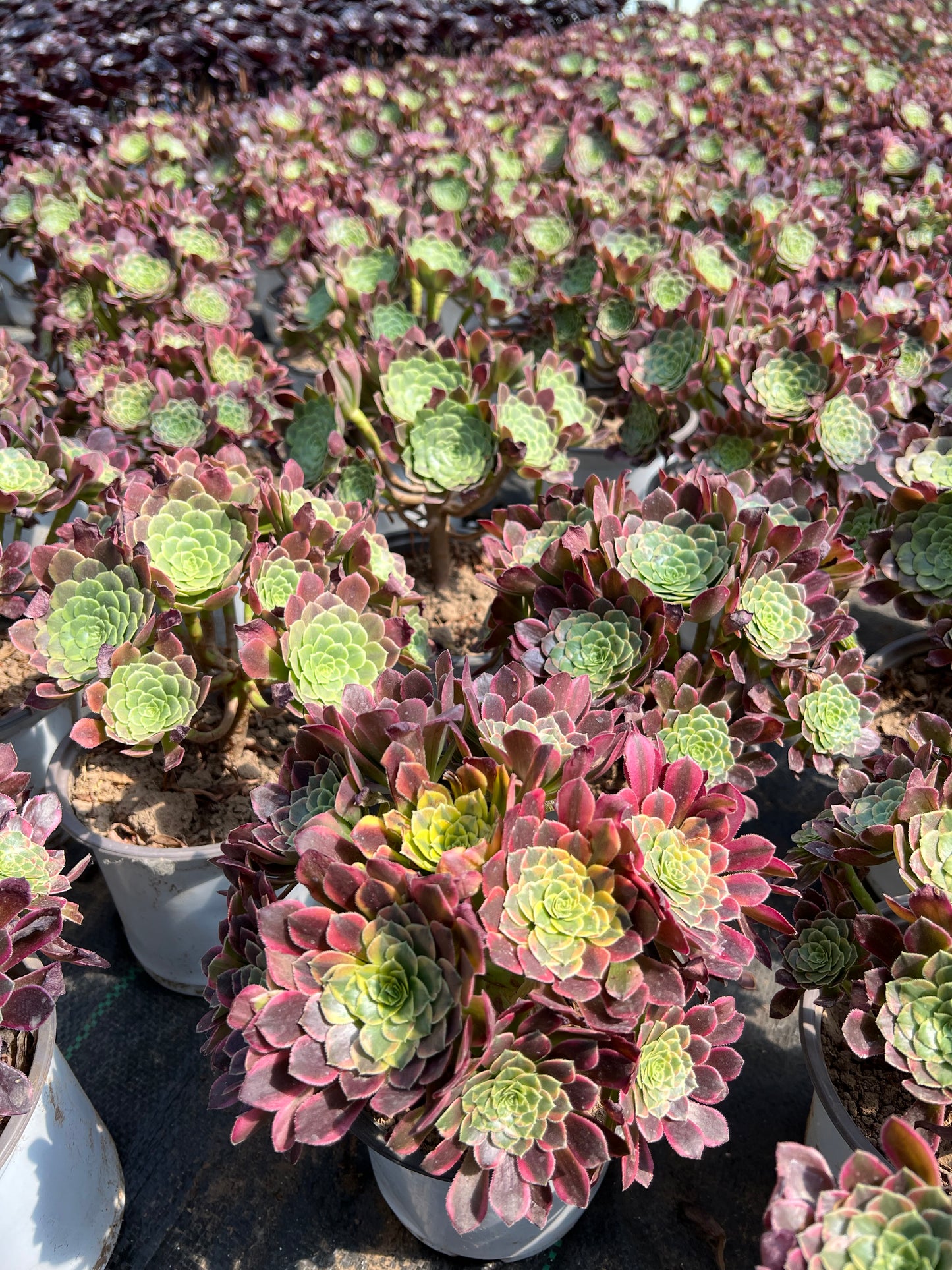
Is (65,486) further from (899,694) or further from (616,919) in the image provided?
(899,694)

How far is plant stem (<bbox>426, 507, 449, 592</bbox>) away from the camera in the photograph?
201 cm

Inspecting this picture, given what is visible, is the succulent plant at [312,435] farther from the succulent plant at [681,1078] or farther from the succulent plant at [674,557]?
the succulent plant at [681,1078]

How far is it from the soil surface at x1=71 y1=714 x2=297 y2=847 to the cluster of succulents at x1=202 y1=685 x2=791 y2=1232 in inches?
21.8

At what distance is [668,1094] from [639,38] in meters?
6.01

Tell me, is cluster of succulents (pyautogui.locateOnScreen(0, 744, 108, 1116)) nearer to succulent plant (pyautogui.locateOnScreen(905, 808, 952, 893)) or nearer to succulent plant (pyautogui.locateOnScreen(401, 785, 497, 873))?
succulent plant (pyautogui.locateOnScreen(401, 785, 497, 873))

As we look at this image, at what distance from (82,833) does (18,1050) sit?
372 mm

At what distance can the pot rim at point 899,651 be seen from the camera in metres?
1.81

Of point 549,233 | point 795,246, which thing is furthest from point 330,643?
point 795,246

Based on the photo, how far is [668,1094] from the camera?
103cm

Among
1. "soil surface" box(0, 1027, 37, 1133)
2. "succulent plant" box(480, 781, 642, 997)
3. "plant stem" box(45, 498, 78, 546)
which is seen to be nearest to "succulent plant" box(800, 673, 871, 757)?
"succulent plant" box(480, 781, 642, 997)

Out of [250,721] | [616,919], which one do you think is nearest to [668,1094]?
[616,919]

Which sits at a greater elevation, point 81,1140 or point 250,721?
point 250,721

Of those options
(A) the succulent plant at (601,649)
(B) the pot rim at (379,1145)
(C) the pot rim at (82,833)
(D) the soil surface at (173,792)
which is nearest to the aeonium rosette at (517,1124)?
(B) the pot rim at (379,1145)

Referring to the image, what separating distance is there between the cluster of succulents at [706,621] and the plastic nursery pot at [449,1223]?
0.65 m
